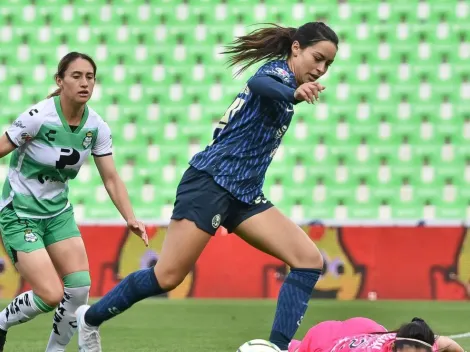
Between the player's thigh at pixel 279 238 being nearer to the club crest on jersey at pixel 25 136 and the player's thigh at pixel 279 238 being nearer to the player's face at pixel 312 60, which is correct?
the player's face at pixel 312 60

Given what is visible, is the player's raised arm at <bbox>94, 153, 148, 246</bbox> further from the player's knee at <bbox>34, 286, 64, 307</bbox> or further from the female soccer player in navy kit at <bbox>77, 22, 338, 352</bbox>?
the female soccer player in navy kit at <bbox>77, 22, 338, 352</bbox>

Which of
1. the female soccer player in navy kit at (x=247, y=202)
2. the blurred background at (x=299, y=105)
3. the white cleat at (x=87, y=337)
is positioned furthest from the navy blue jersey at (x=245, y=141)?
the blurred background at (x=299, y=105)

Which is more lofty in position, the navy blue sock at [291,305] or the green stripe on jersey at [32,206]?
the green stripe on jersey at [32,206]

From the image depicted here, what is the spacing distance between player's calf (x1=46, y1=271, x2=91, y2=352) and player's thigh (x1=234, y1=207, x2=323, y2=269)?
1055 mm

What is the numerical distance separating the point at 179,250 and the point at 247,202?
43 centimetres

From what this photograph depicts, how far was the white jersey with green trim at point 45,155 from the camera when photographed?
17.6 ft

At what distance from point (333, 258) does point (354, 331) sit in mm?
5622

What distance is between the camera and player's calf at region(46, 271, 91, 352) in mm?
5430

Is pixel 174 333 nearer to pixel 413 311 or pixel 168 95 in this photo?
pixel 413 311

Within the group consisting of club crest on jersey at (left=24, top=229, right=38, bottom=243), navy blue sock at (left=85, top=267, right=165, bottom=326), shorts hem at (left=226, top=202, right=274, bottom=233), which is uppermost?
shorts hem at (left=226, top=202, right=274, bottom=233)

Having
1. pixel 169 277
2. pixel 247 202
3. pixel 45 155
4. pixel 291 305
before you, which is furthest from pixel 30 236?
pixel 291 305

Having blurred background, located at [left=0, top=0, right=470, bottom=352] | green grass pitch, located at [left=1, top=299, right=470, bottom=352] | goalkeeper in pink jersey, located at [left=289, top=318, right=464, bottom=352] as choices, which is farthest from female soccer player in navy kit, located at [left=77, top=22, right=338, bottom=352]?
blurred background, located at [left=0, top=0, right=470, bottom=352]

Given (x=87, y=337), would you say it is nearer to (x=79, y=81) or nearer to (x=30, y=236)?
(x=30, y=236)

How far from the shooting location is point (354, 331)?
4.87 m
